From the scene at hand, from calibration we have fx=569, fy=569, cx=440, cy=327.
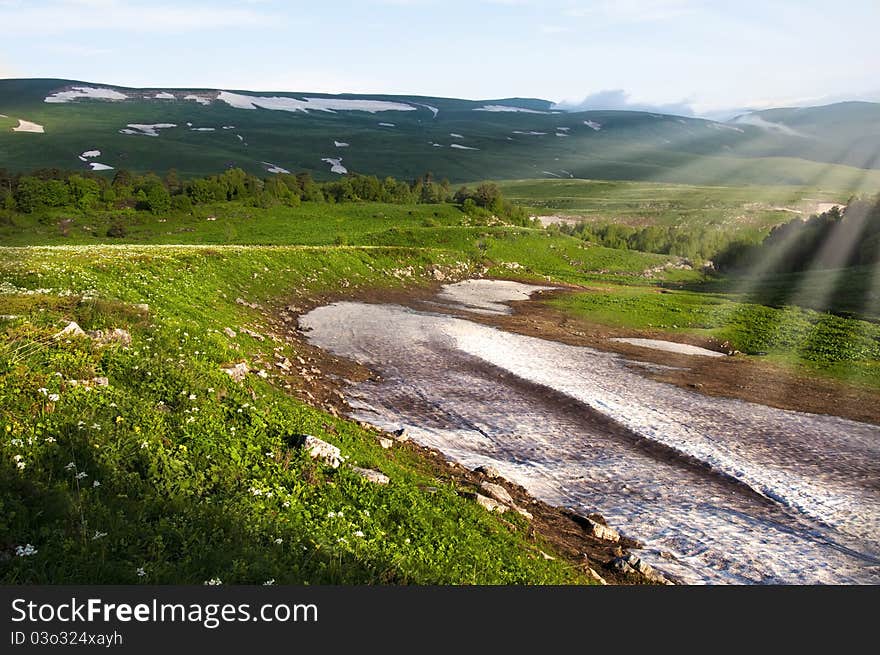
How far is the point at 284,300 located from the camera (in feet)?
131

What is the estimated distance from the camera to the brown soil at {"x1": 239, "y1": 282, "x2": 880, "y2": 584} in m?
12.9

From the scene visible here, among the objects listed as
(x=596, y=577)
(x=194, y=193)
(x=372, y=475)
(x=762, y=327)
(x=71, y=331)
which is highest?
(x=194, y=193)

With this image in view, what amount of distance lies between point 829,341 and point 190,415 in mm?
39153

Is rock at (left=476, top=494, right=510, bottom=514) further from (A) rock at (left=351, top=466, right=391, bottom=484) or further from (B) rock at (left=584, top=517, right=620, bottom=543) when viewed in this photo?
(A) rock at (left=351, top=466, right=391, bottom=484)

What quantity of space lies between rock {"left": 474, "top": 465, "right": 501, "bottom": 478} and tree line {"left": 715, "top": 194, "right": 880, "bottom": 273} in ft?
215

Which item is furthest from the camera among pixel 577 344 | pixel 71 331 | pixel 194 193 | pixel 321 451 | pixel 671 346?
pixel 194 193

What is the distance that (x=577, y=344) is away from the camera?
34.6 metres

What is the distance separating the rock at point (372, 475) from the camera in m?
12.5

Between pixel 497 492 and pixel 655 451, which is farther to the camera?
pixel 655 451

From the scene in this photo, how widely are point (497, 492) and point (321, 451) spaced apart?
183 inches

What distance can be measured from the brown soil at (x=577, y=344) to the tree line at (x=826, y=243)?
146 feet

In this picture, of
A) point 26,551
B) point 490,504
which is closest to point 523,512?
point 490,504

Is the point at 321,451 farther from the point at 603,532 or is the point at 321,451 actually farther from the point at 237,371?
the point at 603,532

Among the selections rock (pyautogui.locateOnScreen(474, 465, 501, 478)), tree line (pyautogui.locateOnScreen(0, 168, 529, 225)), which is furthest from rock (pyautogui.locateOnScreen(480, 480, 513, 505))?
tree line (pyautogui.locateOnScreen(0, 168, 529, 225))
